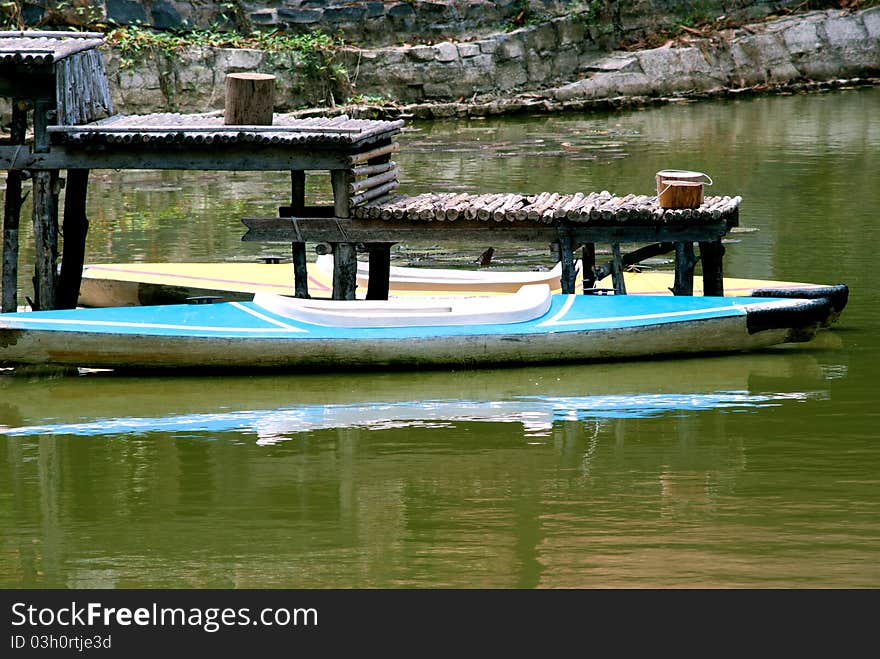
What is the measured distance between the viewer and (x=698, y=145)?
82.2ft

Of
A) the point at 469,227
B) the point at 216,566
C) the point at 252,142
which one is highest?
the point at 252,142

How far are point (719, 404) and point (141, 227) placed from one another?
35.5ft

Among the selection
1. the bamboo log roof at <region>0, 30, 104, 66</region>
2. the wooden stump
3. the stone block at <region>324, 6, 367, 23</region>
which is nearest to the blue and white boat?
the wooden stump

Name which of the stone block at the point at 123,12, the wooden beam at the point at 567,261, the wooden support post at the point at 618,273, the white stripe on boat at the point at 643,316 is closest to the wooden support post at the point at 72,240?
the wooden beam at the point at 567,261

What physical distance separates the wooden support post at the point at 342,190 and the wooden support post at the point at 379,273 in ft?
2.67

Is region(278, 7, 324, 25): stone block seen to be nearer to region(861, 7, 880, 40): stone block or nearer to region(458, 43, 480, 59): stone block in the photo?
region(458, 43, 480, 59): stone block

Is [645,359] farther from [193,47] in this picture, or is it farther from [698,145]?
[193,47]

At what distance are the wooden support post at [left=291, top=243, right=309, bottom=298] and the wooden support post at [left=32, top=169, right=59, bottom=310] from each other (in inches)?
78.4

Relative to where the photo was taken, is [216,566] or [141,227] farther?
[141,227]

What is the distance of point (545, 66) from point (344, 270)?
2032 centimetres

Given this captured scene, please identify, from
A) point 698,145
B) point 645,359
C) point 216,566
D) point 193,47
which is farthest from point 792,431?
point 193,47

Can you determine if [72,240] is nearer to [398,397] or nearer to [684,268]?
[398,397]

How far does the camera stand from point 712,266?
40.9 feet

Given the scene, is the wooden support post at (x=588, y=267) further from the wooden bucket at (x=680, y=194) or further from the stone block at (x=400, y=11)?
the stone block at (x=400, y=11)
